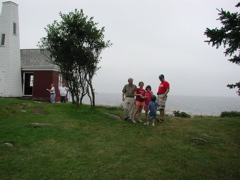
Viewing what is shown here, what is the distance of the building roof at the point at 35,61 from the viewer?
20.9 meters

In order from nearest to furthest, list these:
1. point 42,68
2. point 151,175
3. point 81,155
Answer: point 151,175
point 81,155
point 42,68

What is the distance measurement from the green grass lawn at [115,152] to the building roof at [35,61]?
42.8 feet

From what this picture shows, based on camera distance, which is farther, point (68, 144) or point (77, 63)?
point (77, 63)

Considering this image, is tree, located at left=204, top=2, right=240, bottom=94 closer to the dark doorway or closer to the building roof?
the building roof

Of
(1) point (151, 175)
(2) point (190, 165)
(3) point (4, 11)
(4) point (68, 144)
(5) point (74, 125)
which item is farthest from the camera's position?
(3) point (4, 11)

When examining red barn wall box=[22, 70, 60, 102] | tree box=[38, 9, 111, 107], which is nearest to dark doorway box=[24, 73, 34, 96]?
red barn wall box=[22, 70, 60, 102]

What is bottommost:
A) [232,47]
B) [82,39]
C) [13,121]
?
[13,121]

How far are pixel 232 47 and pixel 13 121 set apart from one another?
27.7 feet

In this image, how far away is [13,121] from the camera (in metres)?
8.62

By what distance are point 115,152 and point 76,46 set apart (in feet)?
27.1

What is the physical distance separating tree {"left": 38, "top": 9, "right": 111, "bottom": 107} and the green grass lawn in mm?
4790

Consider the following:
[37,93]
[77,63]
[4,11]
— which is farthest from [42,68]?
[77,63]

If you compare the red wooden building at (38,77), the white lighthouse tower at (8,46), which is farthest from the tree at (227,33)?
the white lighthouse tower at (8,46)

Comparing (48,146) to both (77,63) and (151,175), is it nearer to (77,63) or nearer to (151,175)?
(151,175)
